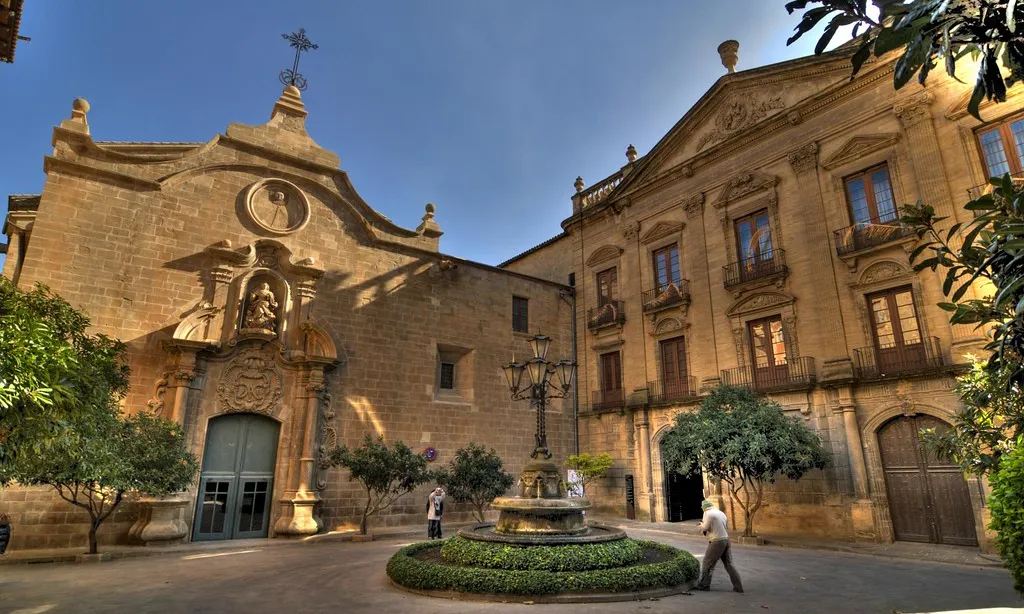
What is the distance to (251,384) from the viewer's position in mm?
14344

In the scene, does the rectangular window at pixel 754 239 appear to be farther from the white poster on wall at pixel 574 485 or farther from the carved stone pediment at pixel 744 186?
the white poster on wall at pixel 574 485

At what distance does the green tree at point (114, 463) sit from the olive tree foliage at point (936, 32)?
821cm

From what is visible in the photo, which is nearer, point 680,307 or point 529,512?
point 529,512

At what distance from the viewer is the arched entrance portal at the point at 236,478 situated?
524 inches

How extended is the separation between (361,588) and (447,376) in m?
10.4

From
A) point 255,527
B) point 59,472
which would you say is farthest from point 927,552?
point 59,472

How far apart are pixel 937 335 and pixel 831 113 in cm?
683

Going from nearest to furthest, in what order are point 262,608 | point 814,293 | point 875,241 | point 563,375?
point 262,608 < point 563,375 < point 875,241 < point 814,293

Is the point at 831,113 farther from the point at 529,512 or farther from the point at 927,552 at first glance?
the point at 529,512

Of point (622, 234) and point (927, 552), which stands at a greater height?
point (622, 234)

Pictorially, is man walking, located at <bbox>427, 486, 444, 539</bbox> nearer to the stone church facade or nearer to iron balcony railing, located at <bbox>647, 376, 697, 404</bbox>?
the stone church facade

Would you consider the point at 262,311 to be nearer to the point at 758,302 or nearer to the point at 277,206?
the point at 277,206

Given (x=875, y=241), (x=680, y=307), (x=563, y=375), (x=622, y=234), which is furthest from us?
(x=622, y=234)

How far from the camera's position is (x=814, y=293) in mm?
14852
